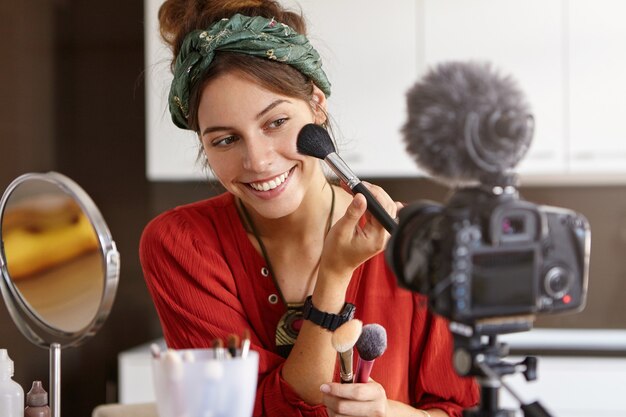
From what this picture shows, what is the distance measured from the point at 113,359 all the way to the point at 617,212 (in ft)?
6.19

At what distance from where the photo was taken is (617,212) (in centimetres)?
320

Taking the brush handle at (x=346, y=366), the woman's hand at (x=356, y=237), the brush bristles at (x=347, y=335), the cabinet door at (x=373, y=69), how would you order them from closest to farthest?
the brush bristles at (x=347, y=335) < the brush handle at (x=346, y=366) < the woman's hand at (x=356, y=237) < the cabinet door at (x=373, y=69)

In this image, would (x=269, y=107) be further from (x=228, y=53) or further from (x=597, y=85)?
(x=597, y=85)

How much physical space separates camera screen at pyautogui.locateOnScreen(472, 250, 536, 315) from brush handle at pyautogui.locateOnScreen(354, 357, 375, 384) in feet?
1.08

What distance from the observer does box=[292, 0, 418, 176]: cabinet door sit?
2920mm

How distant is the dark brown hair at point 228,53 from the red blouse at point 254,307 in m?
0.20

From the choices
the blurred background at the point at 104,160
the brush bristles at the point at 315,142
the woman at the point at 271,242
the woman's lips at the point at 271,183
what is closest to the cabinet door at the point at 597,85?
the blurred background at the point at 104,160

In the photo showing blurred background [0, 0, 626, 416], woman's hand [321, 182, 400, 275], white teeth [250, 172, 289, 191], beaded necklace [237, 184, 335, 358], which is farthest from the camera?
blurred background [0, 0, 626, 416]

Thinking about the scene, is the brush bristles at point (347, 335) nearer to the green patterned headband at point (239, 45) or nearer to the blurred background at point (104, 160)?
the green patterned headband at point (239, 45)

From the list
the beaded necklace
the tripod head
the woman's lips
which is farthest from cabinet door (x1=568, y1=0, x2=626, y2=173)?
the tripod head

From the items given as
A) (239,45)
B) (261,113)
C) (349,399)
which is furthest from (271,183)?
(349,399)

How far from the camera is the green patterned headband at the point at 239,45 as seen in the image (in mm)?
1278

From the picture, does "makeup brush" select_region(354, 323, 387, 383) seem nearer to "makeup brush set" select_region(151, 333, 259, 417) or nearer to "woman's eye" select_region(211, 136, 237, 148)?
"makeup brush set" select_region(151, 333, 259, 417)

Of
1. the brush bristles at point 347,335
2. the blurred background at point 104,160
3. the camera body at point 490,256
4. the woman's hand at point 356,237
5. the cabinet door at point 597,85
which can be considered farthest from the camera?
the cabinet door at point 597,85
